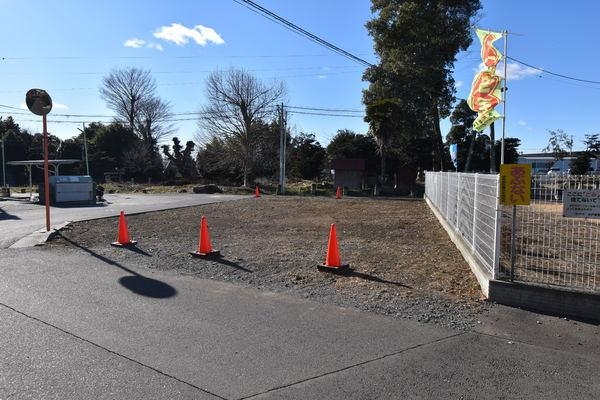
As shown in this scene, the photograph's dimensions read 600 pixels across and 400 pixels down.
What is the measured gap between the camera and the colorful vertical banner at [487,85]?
11805mm

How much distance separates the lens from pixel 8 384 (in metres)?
3.95

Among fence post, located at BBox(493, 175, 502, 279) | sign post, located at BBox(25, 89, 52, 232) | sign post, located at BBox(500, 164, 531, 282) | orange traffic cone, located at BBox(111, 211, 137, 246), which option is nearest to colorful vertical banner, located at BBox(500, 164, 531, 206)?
sign post, located at BBox(500, 164, 531, 282)

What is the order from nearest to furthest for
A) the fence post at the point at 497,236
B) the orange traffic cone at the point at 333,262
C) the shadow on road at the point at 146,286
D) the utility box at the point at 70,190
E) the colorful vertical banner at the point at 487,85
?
1. the fence post at the point at 497,236
2. the shadow on road at the point at 146,286
3. the orange traffic cone at the point at 333,262
4. the colorful vertical banner at the point at 487,85
5. the utility box at the point at 70,190

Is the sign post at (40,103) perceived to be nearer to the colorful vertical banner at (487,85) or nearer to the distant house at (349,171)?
the colorful vertical banner at (487,85)

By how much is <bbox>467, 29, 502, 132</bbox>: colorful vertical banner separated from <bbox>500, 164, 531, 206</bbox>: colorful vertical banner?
20.2ft

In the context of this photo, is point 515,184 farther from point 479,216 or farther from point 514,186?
point 479,216

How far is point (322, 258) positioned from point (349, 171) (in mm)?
38727

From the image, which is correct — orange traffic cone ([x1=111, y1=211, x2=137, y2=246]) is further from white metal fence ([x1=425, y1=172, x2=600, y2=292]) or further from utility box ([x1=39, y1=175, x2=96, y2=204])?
utility box ([x1=39, y1=175, x2=96, y2=204])

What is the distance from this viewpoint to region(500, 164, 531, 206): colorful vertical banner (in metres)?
6.15

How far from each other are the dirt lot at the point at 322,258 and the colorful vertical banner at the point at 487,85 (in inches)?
126

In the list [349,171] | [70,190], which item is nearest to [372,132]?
[349,171]

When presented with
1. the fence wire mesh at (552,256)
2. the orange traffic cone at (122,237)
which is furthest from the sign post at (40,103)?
the fence wire mesh at (552,256)

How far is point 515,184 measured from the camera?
20.4 feet

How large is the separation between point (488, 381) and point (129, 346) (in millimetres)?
3314
